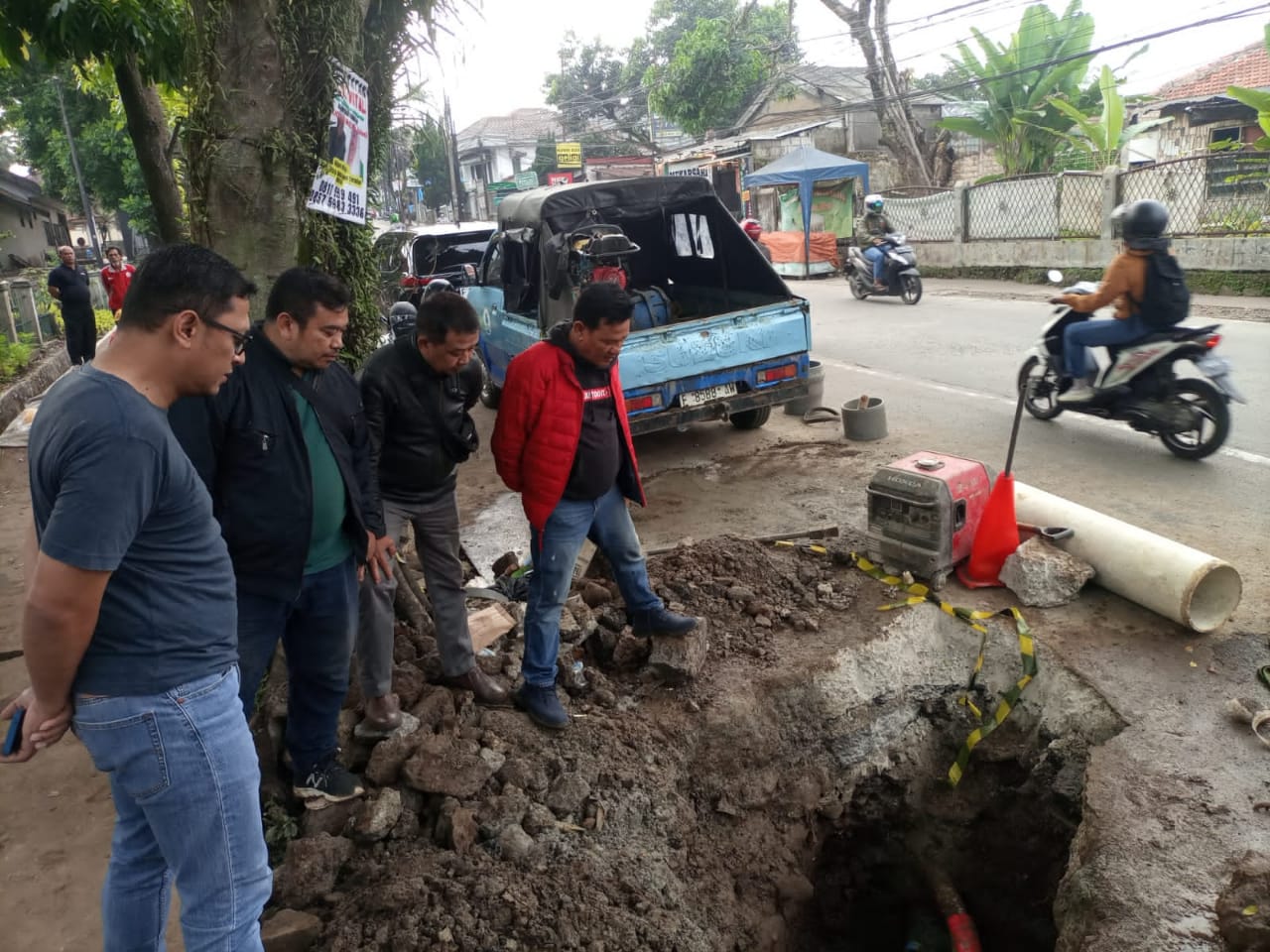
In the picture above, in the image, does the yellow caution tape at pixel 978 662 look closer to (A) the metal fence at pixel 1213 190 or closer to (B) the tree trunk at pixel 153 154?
(B) the tree trunk at pixel 153 154

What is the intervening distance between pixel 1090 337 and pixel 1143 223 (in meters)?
0.86

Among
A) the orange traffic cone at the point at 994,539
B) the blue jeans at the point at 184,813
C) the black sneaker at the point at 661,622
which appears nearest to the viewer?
the blue jeans at the point at 184,813

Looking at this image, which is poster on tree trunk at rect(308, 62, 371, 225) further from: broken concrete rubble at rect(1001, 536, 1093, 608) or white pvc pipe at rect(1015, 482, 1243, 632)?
white pvc pipe at rect(1015, 482, 1243, 632)

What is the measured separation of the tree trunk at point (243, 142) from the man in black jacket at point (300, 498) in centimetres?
107

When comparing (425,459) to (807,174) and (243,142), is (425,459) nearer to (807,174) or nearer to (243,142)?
(243,142)

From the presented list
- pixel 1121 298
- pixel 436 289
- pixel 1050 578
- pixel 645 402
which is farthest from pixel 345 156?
pixel 1121 298

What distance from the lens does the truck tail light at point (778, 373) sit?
22.5 feet

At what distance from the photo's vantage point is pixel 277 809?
294 centimetres

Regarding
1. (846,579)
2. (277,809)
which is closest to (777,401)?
(846,579)

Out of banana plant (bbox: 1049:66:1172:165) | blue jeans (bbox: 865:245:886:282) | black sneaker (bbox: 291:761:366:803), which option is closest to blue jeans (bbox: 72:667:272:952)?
black sneaker (bbox: 291:761:366:803)

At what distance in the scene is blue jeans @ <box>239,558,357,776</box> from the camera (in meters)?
2.58

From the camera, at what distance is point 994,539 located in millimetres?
4262

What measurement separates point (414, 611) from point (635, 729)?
130cm

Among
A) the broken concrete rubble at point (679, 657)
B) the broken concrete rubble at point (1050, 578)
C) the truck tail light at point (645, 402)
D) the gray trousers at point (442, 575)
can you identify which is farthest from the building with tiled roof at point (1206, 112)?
the gray trousers at point (442, 575)
